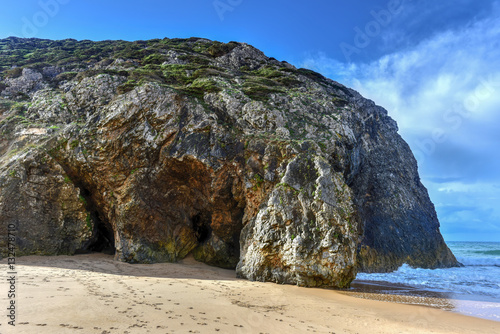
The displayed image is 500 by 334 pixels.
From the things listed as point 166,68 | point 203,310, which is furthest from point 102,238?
point 166,68

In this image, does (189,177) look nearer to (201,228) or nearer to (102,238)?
(201,228)

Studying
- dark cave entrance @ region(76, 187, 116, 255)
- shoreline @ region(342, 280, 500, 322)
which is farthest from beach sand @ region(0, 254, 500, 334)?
dark cave entrance @ region(76, 187, 116, 255)

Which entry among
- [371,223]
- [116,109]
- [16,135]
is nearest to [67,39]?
[16,135]

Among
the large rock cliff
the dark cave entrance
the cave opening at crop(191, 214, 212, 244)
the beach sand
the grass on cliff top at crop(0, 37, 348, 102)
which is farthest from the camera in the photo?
the grass on cliff top at crop(0, 37, 348, 102)

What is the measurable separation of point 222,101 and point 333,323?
548 inches

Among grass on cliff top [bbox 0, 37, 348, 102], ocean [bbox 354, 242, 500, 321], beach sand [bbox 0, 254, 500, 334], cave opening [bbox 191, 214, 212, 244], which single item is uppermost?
grass on cliff top [bbox 0, 37, 348, 102]

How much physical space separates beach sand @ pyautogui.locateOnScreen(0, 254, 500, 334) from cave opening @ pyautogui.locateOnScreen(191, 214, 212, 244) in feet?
19.4

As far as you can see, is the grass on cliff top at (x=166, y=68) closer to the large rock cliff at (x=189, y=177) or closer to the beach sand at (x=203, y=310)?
the large rock cliff at (x=189, y=177)

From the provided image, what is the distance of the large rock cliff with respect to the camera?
12109 millimetres

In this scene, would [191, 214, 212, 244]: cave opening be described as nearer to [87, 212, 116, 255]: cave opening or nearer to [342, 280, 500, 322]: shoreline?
[87, 212, 116, 255]: cave opening

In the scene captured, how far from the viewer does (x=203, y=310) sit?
6383 millimetres

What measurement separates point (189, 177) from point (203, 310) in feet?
31.0

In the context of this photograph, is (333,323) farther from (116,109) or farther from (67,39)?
(67,39)

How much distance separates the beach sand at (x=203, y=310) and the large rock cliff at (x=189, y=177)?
101 inches
